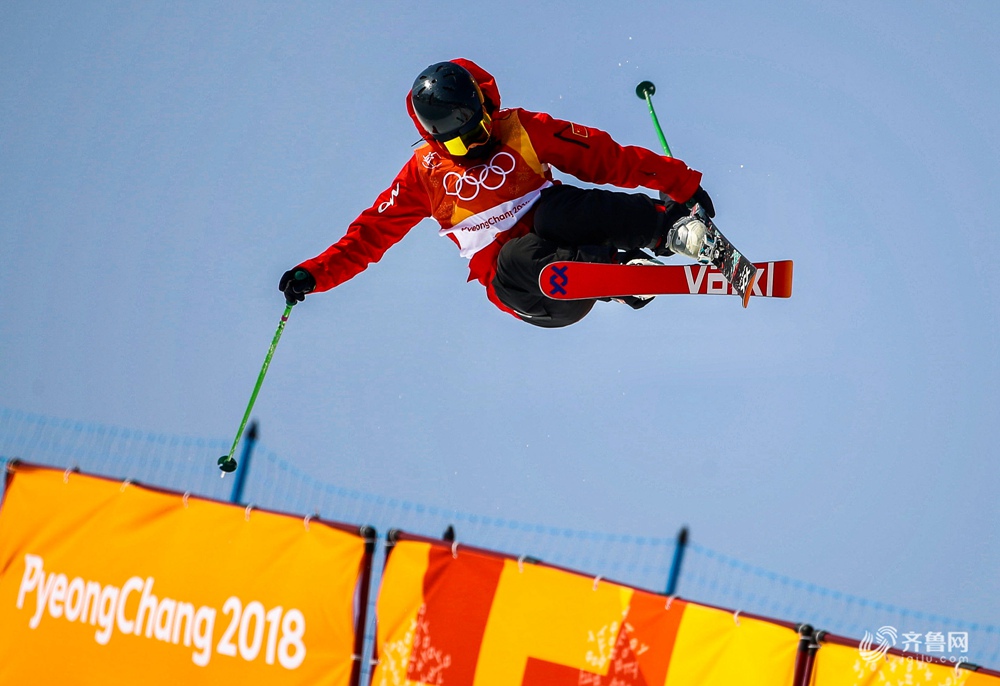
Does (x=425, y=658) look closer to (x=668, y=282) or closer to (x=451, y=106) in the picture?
(x=668, y=282)

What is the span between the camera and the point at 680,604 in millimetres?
3934

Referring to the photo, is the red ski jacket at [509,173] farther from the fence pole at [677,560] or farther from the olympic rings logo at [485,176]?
the fence pole at [677,560]

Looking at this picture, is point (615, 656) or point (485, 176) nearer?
point (615, 656)

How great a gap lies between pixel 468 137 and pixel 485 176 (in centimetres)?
21

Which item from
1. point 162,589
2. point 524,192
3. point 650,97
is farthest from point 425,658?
point 650,97

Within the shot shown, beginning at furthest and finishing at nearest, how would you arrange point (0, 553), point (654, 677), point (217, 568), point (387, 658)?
1. point (0, 553)
2. point (217, 568)
3. point (387, 658)
4. point (654, 677)

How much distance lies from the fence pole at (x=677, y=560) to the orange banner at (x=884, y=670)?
42.4 inches

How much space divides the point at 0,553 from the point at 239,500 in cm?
114

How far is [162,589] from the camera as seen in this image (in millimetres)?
4617

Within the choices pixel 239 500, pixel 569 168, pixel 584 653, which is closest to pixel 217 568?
pixel 239 500

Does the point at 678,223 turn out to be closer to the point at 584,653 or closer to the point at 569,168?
the point at 569,168

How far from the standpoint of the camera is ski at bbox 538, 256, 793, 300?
439 cm

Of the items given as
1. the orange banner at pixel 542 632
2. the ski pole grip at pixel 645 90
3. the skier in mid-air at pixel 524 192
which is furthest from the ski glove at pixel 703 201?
the orange banner at pixel 542 632

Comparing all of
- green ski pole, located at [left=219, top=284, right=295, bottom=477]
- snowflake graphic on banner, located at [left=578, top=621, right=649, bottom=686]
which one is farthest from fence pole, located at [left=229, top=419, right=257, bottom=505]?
snowflake graphic on banner, located at [left=578, top=621, right=649, bottom=686]
